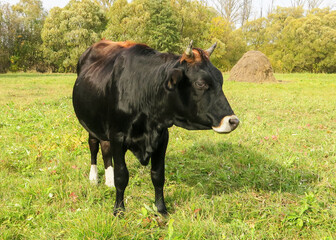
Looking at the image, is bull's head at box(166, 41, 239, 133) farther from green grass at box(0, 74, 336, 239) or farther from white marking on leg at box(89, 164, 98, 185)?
white marking on leg at box(89, 164, 98, 185)

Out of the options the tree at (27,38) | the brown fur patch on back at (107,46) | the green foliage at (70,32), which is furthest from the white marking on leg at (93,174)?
the tree at (27,38)

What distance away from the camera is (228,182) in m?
3.87

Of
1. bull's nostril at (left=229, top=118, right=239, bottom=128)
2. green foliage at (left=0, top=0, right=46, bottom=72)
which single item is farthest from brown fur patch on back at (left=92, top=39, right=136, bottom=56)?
green foliage at (left=0, top=0, right=46, bottom=72)

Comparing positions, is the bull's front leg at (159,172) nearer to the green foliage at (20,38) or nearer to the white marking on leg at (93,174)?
the white marking on leg at (93,174)

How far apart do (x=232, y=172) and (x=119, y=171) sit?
191 centimetres

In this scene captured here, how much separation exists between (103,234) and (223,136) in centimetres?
410

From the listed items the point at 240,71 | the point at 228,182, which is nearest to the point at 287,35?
the point at 240,71

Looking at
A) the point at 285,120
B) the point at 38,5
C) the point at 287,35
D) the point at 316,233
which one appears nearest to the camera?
the point at 316,233

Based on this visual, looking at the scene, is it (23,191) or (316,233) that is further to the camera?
(23,191)

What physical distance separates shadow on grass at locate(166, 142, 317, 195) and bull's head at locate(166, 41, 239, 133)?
55.8 inches

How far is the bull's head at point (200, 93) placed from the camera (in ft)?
7.91

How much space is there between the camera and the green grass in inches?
108

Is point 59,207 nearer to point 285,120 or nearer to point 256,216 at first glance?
point 256,216

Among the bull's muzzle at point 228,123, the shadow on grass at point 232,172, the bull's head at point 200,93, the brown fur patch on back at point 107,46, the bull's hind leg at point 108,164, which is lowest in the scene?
the shadow on grass at point 232,172
